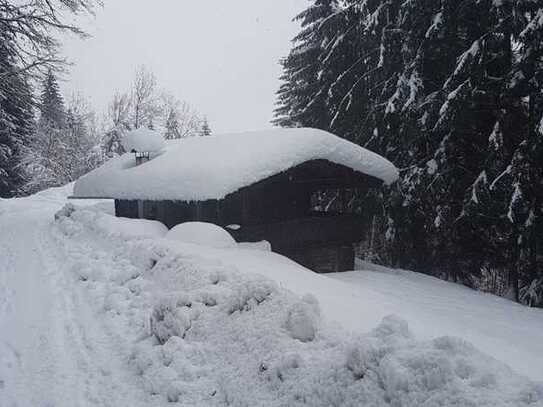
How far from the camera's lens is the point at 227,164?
34.7 feet

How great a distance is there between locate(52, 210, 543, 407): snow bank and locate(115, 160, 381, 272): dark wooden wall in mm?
5376

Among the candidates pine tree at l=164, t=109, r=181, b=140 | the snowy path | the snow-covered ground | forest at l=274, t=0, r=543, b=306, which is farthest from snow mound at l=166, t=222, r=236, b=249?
pine tree at l=164, t=109, r=181, b=140

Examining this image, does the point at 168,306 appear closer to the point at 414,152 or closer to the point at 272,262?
the point at 272,262

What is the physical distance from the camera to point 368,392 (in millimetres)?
3117

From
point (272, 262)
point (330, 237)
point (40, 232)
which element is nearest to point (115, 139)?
point (40, 232)

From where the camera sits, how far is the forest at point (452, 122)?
33.6ft

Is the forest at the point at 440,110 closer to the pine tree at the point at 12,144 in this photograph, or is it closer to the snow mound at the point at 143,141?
the snow mound at the point at 143,141

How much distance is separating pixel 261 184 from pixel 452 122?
599 cm

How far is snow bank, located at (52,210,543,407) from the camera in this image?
115 inches

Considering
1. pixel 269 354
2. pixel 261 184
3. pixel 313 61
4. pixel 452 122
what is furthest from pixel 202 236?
pixel 313 61

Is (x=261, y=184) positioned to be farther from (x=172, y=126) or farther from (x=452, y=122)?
(x=172, y=126)

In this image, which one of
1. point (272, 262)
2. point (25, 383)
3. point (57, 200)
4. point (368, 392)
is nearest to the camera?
point (368, 392)

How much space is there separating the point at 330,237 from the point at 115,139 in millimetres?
32024

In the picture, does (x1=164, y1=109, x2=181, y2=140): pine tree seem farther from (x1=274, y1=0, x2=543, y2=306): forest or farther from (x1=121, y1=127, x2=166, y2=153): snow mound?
(x1=274, y1=0, x2=543, y2=306): forest
